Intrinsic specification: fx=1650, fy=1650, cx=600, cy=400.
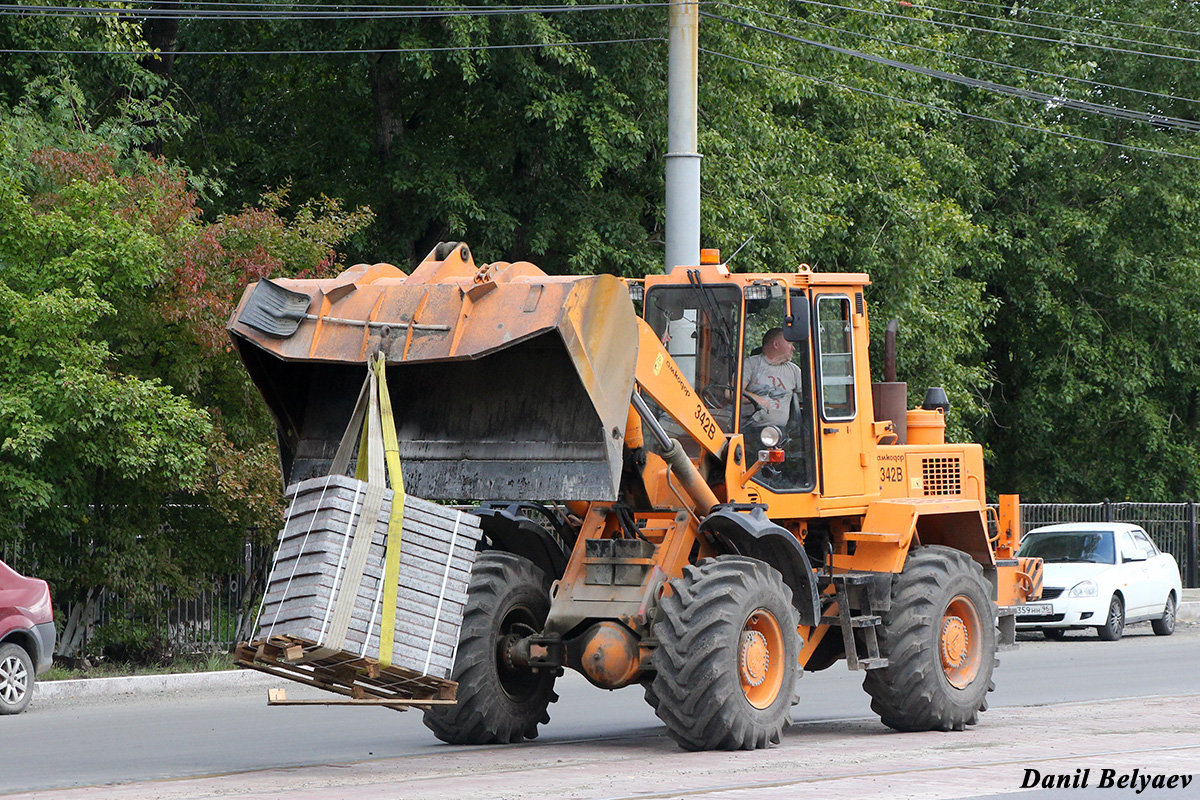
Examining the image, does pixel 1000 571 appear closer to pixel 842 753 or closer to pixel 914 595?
pixel 914 595

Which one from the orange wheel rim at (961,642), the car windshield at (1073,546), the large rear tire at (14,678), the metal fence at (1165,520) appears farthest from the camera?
the metal fence at (1165,520)

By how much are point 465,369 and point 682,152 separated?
22.7 feet

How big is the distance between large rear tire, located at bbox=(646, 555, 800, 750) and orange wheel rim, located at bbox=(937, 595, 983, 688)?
1962mm

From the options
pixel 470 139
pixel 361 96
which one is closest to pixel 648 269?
pixel 470 139

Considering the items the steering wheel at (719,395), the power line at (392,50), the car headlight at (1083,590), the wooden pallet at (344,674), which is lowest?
the wooden pallet at (344,674)

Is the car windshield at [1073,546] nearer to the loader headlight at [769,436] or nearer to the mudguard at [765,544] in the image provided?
the mudguard at [765,544]

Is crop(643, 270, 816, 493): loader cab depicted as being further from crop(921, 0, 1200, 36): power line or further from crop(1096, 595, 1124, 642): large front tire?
crop(921, 0, 1200, 36): power line

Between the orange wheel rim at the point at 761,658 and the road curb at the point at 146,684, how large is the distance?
658cm

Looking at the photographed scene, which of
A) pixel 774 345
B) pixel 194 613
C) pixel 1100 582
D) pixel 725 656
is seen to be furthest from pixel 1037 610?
pixel 725 656

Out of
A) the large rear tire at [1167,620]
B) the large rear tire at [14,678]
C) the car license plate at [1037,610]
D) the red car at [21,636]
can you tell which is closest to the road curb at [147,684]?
the red car at [21,636]

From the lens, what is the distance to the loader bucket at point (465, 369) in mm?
9734

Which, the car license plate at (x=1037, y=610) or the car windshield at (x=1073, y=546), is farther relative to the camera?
the car windshield at (x=1073, y=546)

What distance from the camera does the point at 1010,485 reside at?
39656 mm

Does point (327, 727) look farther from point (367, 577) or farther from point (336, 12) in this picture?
point (336, 12)
